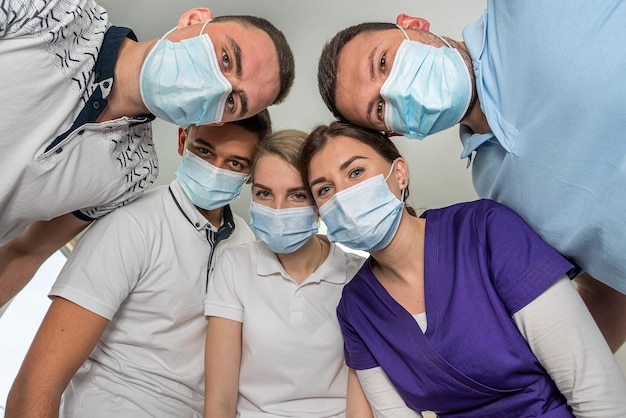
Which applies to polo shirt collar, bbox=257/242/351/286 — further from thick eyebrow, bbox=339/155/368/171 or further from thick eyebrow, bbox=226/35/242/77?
thick eyebrow, bbox=226/35/242/77

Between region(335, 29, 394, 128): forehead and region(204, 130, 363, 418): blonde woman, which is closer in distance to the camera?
region(335, 29, 394, 128): forehead

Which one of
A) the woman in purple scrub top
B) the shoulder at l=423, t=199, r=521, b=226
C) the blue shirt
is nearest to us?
the blue shirt

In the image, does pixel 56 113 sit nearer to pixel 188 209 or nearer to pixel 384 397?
pixel 188 209

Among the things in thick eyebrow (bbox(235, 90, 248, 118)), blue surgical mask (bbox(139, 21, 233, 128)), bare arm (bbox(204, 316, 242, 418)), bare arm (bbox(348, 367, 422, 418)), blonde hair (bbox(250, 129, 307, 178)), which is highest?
blue surgical mask (bbox(139, 21, 233, 128))

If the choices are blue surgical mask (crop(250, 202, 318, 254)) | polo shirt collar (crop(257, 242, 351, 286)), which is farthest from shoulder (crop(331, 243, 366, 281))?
blue surgical mask (crop(250, 202, 318, 254))

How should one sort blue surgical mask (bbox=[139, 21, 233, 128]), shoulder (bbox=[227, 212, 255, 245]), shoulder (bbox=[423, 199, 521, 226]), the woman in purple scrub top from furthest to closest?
1. shoulder (bbox=[227, 212, 255, 245])
2. blue surgical mask (bbox=[139, 21, 233, 128])
3. shoulder (bbox=[423, 199, 521, 226])
4. the woman in purple scrub top

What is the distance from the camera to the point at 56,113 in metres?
1.41

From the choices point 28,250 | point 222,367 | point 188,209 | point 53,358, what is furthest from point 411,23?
point 28,250

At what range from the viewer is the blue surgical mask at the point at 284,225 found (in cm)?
172

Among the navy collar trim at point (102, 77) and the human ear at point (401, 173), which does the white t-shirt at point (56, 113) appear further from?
the human ear at point (401, 173)

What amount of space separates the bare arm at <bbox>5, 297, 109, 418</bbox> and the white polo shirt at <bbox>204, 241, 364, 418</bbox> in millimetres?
334

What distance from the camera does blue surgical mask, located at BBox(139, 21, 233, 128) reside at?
1.52 meters

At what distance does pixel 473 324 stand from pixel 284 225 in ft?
1.91

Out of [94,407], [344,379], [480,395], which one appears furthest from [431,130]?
[94,407]
